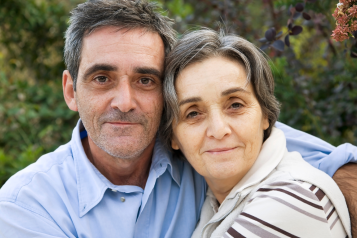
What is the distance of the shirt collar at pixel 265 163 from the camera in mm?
1812

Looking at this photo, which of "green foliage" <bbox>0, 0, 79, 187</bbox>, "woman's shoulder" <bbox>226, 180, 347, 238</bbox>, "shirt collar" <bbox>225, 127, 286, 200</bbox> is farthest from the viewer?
"green foliage" <bbox>0, 0, 79, 187</bbox>

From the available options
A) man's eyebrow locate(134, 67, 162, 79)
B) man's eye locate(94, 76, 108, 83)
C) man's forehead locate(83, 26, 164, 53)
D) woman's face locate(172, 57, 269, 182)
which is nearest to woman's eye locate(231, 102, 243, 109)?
woman's face locate(172, 57, 269, 182)

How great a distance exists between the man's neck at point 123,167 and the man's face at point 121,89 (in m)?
0.15

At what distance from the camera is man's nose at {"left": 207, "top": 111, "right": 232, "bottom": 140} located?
1819 millimetres

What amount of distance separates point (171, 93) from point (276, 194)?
794 mm

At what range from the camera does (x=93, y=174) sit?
6.82ft

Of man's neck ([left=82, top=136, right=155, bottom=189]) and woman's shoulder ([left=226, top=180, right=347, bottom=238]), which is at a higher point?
woman's shoulder ([left=226, top=180, right=347, bottom=238])

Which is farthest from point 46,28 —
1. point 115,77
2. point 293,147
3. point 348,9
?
point 348,9

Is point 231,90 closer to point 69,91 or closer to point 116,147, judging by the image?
point 116,147

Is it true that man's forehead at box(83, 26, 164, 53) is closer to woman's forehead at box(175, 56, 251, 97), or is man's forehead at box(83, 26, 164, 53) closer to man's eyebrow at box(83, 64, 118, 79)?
man's eyebrow at box(83, 64, 118, 79)

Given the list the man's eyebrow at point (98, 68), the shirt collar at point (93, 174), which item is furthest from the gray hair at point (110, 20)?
the shirt collar at point (93, 174)

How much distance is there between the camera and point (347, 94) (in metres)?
2.87

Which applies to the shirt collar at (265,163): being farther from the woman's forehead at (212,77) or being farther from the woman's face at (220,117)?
the woman's forehead at (212,77)

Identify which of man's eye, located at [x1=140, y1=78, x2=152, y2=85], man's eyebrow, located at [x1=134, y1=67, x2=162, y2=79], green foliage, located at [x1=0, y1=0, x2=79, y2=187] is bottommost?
green foliage, located at [x1=0, y1=0, x2=79, y2=187]
